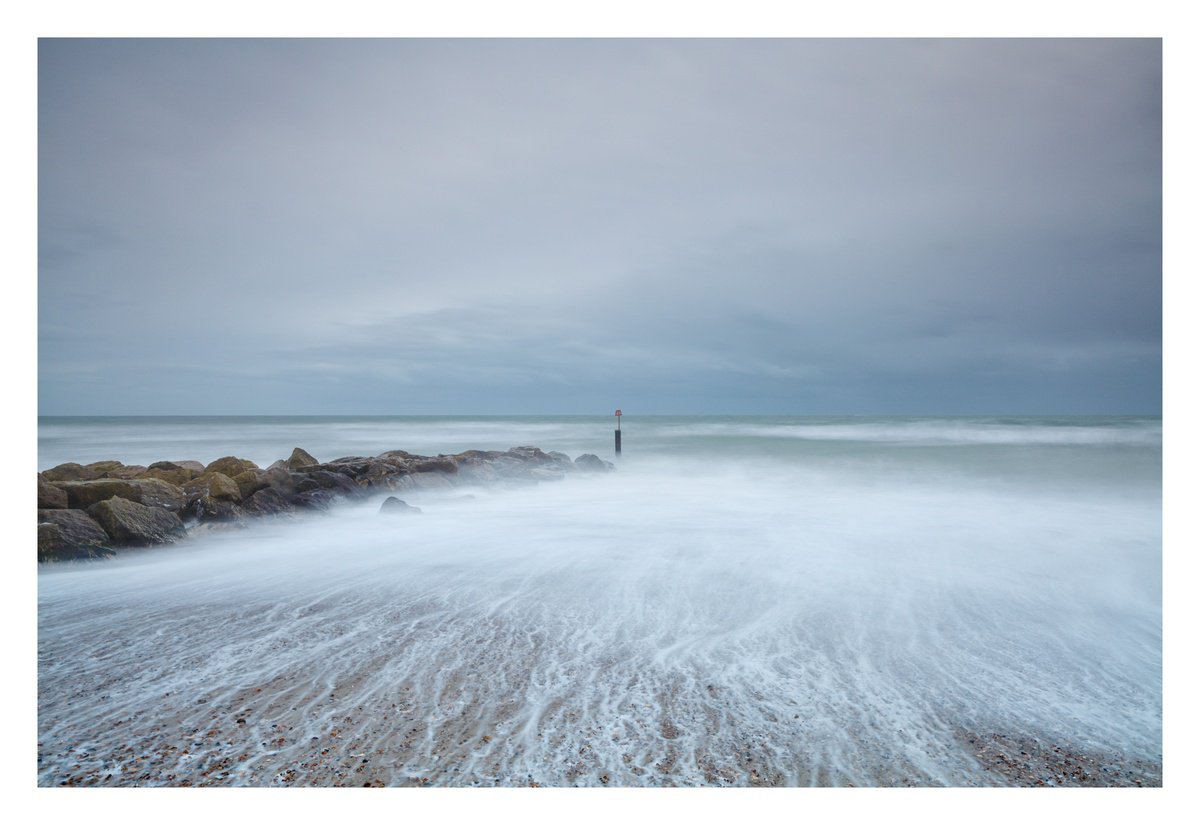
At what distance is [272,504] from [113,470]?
461 cm

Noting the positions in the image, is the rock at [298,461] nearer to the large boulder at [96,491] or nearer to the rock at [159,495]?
the rock at [159,495]

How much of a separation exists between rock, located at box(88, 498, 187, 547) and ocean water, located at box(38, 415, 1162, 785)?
0.21 metres

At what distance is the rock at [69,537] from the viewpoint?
5.18 meters

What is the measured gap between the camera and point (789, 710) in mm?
2797

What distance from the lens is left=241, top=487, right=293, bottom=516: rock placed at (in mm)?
7557

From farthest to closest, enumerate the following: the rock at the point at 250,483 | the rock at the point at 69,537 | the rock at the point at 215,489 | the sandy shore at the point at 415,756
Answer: the rock at the point at 250,483, the rock at the point at 215,489, the rock at the point at 69,537, the sandy shore at the point at 415,756

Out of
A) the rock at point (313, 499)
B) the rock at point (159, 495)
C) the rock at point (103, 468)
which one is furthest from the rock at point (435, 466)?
the rock at point (103, 468)

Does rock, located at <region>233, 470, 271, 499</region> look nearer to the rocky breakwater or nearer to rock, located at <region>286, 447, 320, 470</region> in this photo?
the rocky breakwater

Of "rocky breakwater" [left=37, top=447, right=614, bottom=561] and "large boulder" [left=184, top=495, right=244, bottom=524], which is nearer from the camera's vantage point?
"rocky breakwater" [left=37, top=447, right=614, bottom=561]

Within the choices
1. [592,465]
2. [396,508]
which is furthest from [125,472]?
[592,465]

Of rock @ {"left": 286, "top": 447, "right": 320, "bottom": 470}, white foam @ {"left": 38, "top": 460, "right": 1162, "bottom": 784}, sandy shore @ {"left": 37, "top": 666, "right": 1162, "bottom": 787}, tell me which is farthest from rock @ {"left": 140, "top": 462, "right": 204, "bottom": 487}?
sandy shore @ {"left": 37, "top": 666, "right": 1162, "bottom": 787}
